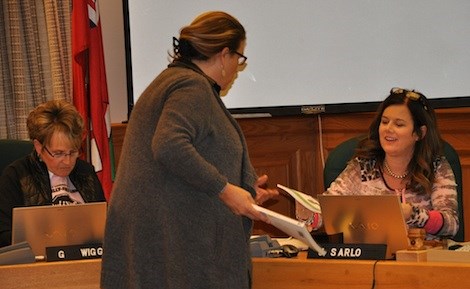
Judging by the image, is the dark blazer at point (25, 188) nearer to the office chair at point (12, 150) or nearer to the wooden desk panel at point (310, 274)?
the office chair at point (12, 150)

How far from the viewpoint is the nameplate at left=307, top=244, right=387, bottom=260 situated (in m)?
2.86

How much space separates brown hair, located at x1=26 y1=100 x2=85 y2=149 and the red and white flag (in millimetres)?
1041

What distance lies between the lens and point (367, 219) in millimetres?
2869

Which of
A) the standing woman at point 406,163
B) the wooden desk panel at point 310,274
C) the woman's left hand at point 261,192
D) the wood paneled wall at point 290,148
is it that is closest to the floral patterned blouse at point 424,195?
the standing woman at point 406,163

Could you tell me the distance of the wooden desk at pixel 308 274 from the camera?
2.69m

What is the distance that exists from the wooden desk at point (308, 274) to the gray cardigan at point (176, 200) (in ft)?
0.93

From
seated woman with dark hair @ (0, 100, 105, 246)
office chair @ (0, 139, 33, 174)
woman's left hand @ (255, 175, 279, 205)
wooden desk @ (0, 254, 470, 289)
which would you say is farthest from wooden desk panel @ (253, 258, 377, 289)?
office chair @ (0, 139, 33, 174)

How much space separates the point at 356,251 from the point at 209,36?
0.81 metres

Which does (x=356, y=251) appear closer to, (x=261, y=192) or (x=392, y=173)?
(x=261, y=192)

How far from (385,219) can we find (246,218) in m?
0.43

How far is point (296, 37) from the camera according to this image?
466cm

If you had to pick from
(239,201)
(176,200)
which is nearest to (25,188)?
(176,200)

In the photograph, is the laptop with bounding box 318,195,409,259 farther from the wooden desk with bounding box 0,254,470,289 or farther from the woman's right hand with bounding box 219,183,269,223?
the woman's right hand with bounding box 219,183,269,223

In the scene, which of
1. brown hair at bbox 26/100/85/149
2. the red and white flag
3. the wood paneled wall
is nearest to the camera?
brown hair at bbox 26/100/85/149
